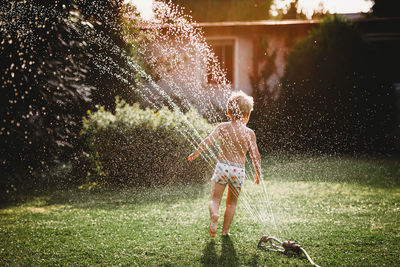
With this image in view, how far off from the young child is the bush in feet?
8.85

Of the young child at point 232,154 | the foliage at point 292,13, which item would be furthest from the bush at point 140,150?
the foliage at point 292,13

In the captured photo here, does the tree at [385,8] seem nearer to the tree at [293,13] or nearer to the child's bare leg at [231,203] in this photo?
the tree at [293,13]

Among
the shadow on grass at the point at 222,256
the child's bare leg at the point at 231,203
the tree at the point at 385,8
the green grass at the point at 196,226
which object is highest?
the tree at the point at 385,8

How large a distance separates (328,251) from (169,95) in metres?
9.42

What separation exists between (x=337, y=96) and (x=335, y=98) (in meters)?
0.08

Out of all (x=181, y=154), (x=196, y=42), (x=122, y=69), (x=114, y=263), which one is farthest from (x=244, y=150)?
(x=196, y=42)

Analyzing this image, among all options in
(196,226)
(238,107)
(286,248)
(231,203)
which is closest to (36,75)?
(238,107)

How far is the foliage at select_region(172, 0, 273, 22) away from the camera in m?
25.7

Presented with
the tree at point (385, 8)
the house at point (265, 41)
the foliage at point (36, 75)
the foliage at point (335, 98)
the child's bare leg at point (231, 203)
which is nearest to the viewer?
the child's bare leg at point (231, 203)

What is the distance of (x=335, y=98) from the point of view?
34.2ft

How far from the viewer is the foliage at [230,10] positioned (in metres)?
25.7

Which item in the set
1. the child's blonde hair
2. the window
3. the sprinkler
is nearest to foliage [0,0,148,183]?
the child's blonde hair

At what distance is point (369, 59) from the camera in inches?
420

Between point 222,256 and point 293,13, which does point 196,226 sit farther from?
point 293,13
